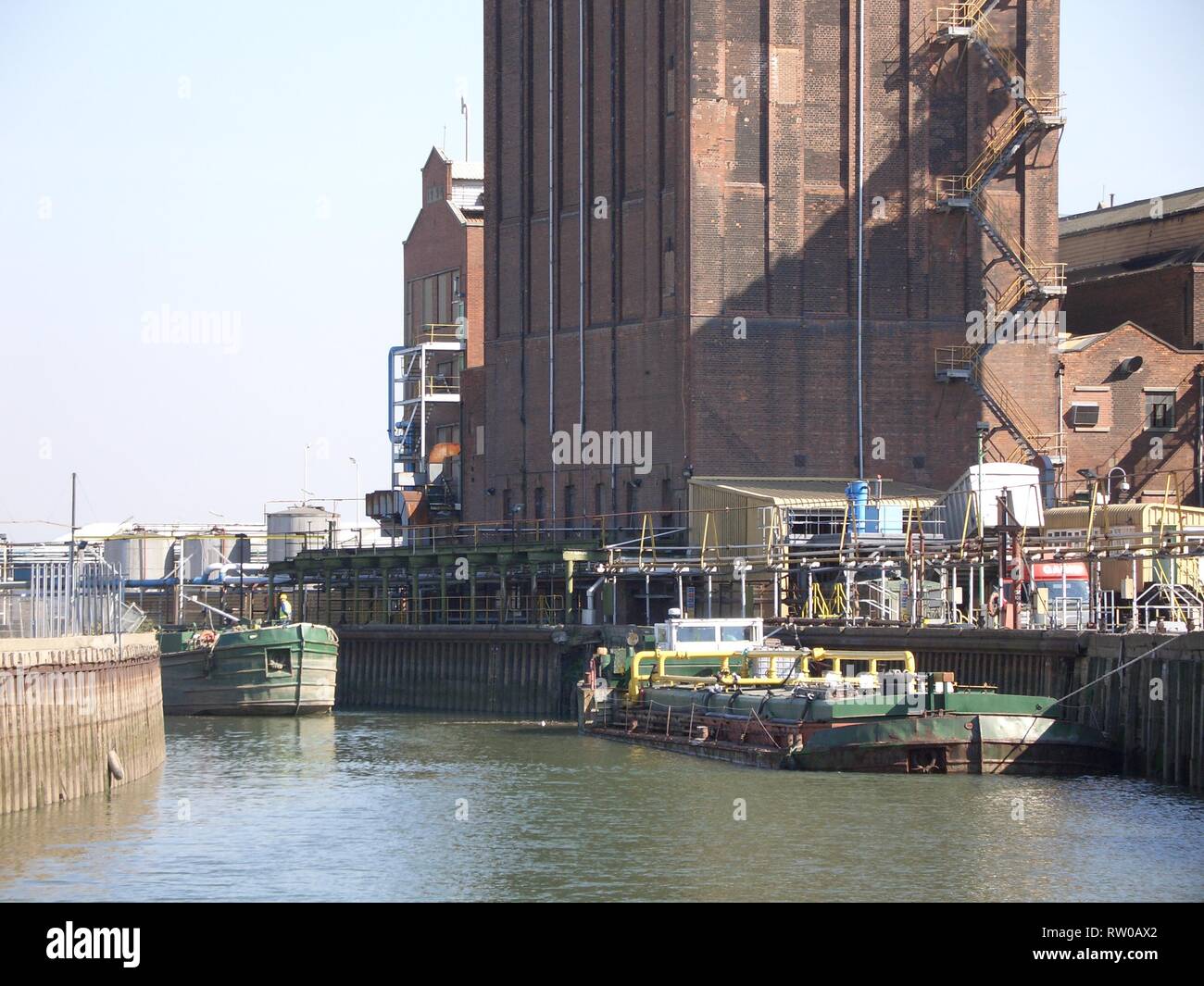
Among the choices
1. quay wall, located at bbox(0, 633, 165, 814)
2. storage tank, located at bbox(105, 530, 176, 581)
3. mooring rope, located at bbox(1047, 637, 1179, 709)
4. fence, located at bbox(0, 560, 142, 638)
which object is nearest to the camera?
quay wall, located at bbox(0, 633, 165, 814)

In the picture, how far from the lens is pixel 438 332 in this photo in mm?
96062

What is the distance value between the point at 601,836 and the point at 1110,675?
12.2m

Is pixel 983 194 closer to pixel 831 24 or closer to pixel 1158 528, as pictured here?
pixel 831 24

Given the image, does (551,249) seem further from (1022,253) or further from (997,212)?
(1022,253)

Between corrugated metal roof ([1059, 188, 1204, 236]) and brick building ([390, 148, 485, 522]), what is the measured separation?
25.6 m

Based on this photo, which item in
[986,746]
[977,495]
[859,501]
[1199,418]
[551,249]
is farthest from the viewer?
[551,249]

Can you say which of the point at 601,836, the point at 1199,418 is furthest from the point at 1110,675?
the point at 1199,418

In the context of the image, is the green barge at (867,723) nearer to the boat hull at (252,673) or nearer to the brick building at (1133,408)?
the boat hull at (252,673)

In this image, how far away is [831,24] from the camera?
70.4 metres

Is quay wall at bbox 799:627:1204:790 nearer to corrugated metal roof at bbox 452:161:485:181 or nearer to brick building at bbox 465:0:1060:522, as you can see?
brick building at bbox 465:0:1060:522

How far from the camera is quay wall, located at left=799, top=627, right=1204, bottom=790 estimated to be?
3841cm

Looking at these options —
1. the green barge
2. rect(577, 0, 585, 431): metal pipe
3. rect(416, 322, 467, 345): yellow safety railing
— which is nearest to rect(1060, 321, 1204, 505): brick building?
rect(577, 0, 585, 431): metal pipe
